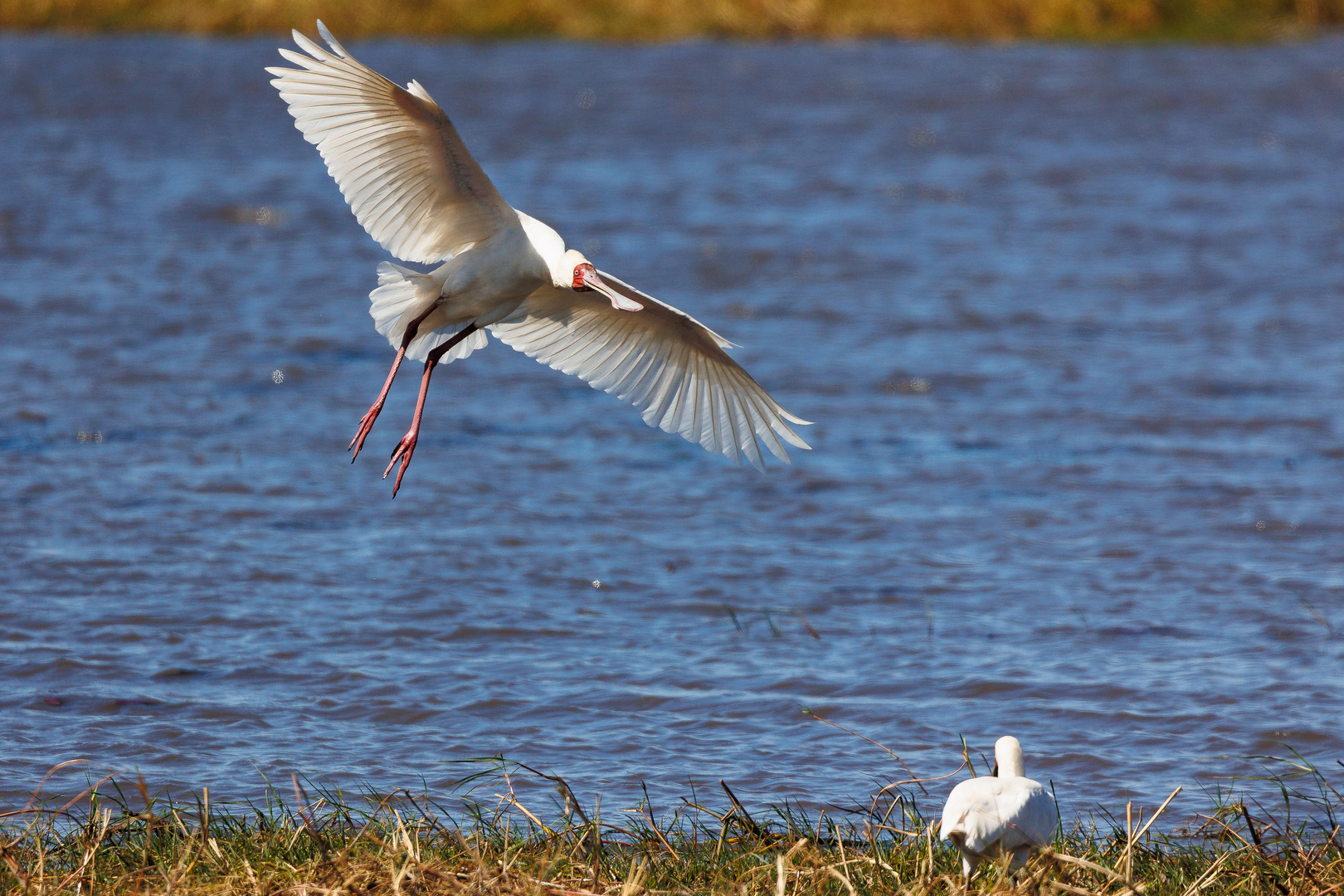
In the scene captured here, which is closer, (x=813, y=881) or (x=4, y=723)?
(x=813, y=881)

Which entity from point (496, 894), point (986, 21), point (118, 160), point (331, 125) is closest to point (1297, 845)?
point (496, 894)

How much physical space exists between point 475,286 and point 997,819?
2.96 metres

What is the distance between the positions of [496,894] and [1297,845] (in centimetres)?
228

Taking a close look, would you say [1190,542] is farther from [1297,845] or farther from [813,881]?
[813,881]

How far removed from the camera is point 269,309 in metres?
13.2

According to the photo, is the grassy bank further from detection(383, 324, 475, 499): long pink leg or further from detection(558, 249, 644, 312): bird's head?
detection(558, 249, 644, 312): bird's head

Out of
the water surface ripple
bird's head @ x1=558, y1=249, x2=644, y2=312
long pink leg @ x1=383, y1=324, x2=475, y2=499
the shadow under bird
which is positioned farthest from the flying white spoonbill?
long pink leg @ x1=383, y1=324, x2=475, y2=499

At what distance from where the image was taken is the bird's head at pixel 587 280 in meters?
5.91

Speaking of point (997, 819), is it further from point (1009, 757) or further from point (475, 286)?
point (475, 286)

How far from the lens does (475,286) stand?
20.6 ft

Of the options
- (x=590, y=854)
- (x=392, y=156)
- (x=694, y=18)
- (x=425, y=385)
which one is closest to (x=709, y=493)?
(x=425, y=385)

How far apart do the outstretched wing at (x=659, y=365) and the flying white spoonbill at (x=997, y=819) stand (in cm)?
210

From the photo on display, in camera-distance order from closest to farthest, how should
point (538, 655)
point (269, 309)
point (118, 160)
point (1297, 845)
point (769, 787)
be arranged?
1. point (1297, 845)
2. point (769, 787)
3. point (538, 655)
4. point (269, 309)
5. point (118, 160)

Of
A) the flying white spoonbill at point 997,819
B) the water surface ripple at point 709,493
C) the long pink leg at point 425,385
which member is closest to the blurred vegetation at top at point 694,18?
the water surface ripple at point 709,493
